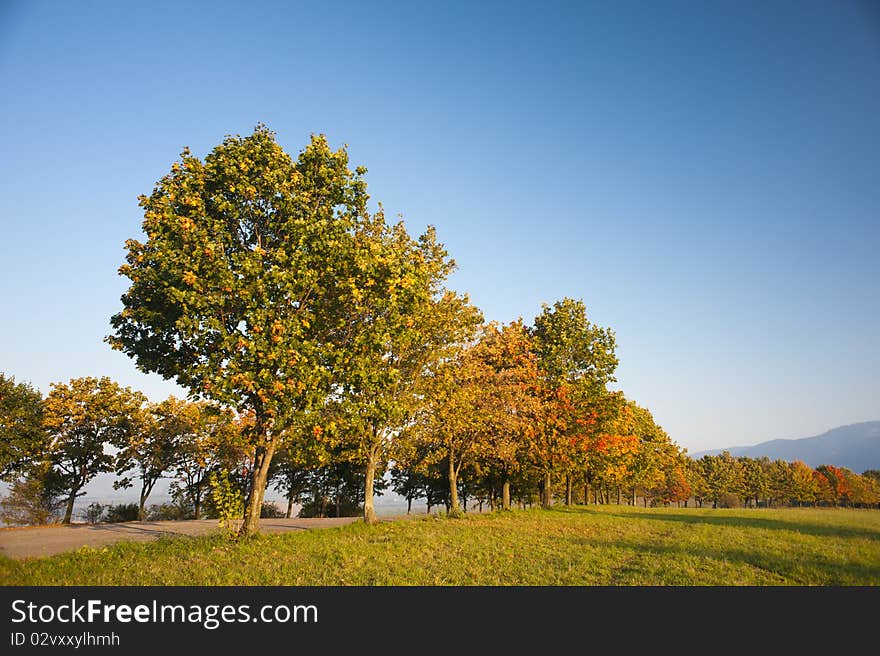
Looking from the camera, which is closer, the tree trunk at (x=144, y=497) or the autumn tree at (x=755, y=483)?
the tree trunk at (x=144, y=497)

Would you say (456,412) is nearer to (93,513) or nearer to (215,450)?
(215,450)

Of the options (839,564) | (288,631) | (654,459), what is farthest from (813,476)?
(288,631)

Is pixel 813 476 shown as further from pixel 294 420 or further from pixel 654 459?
pixel 294 420

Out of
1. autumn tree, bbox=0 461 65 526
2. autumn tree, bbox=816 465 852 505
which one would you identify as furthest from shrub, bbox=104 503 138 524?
autumn tree, bbox=816 465 852 505

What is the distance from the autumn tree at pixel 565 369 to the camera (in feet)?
120

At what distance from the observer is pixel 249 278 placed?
16.0 m

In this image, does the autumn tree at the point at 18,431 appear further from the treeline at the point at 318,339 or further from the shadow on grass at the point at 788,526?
the shadow on grass at the point at 788,526

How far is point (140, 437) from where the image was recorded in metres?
43.9

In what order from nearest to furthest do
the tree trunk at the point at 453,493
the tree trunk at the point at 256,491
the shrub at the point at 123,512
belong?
the tree trunk at the point at 256,491
the tree trunk at the point at 453,493
the shrub at the point at 123,512

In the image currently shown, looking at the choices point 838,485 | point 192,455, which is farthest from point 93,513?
point 838,485

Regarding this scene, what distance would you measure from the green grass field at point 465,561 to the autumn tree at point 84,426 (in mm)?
34447

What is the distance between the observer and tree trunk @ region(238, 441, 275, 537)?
17734 millimetres

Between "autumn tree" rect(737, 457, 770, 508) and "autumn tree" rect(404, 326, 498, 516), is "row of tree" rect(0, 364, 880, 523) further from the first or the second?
"autumn tree" rect(737, 457, 770, 508)

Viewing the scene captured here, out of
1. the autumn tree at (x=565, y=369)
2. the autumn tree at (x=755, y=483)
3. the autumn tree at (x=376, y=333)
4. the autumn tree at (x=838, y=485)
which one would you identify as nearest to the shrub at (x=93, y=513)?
the autumn tree at (x=376, y=333)
